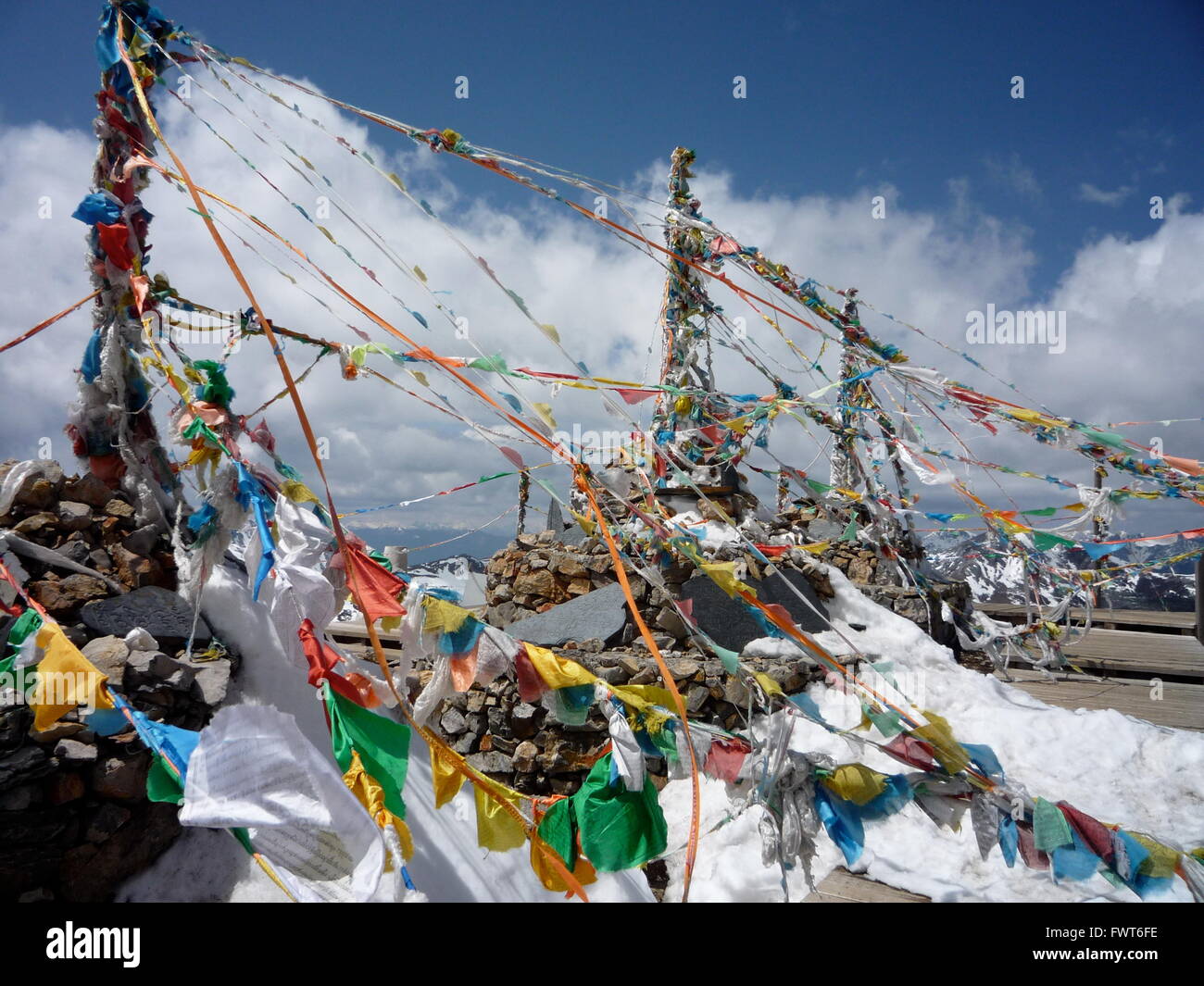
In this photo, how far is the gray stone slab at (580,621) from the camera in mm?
6453

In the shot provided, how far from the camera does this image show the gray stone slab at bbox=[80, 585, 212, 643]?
13.3 feet

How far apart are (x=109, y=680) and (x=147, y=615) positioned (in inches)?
25.9

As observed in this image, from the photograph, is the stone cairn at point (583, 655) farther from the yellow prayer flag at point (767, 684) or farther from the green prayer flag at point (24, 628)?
the green prayer flag at point (24, 628)

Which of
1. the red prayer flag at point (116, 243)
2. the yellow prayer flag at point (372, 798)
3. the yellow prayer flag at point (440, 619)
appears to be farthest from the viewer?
the red prayer flag at point (116, 243)

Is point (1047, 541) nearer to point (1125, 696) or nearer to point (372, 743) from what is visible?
point (1125, 696)

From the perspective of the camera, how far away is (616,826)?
2914 mm

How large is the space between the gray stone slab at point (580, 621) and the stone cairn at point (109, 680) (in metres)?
2.99

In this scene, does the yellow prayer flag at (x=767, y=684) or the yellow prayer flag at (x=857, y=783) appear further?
the yellow prayer flag at (x=767, y=684)

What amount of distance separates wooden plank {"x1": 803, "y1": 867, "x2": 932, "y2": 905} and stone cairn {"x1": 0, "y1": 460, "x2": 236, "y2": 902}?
3.84m

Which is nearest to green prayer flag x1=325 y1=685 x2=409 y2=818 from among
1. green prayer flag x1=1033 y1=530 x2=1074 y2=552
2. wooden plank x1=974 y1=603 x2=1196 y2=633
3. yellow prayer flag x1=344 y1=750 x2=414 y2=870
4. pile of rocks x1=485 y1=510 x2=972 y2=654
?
yellow prayer flag x1=344 y1=750 x2=414 y2=870

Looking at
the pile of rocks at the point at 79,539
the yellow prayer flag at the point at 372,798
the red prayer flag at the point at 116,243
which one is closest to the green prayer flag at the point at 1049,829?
the yellow prayer flag at the point at 372,798

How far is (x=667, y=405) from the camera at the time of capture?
32.6ft
